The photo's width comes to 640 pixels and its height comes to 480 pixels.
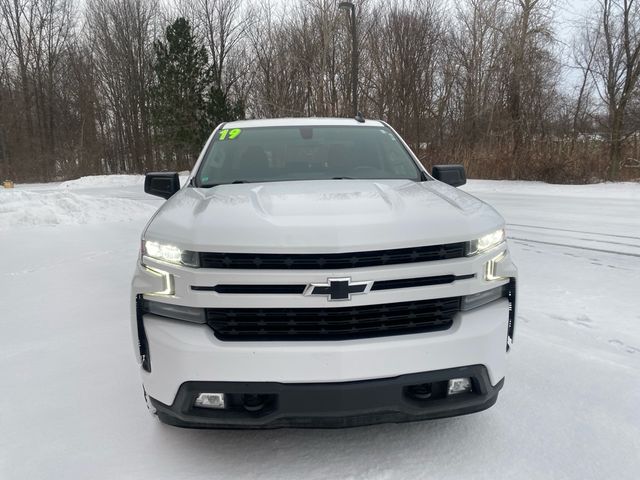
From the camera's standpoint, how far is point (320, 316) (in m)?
1.97

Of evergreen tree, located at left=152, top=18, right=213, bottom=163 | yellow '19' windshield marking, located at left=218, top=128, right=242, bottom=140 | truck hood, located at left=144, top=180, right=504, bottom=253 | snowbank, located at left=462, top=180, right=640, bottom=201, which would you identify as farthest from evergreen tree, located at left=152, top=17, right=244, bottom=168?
truck hood, located at left=144, top=180, right=504, bottom=253

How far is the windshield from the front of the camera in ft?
10.8

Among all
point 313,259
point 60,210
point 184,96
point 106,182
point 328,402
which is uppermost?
point 184,96

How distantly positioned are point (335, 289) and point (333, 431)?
3.07ft

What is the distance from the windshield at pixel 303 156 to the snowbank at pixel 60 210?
6849mm

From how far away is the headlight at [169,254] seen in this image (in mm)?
2002

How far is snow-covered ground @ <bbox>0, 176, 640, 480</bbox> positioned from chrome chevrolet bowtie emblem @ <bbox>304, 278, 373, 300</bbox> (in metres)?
0.84

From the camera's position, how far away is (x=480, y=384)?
81.0 inches

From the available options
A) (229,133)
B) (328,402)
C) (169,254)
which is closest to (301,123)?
(229,133)

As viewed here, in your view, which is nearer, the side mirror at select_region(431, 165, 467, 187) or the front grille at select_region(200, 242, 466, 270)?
the front grille at select_region(200, 242, 466, 270)

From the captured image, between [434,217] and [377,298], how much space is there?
494 mm

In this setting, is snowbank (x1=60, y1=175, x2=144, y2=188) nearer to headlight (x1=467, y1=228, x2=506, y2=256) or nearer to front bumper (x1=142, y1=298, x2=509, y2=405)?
front bumper (x1=142, y1=298, x2=509, y2=405)

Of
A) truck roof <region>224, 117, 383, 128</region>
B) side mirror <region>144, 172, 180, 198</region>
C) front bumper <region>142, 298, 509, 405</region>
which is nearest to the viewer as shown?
front bumper <region>142, 298, 509, 405</region>

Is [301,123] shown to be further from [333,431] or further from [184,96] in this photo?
[184,96]
